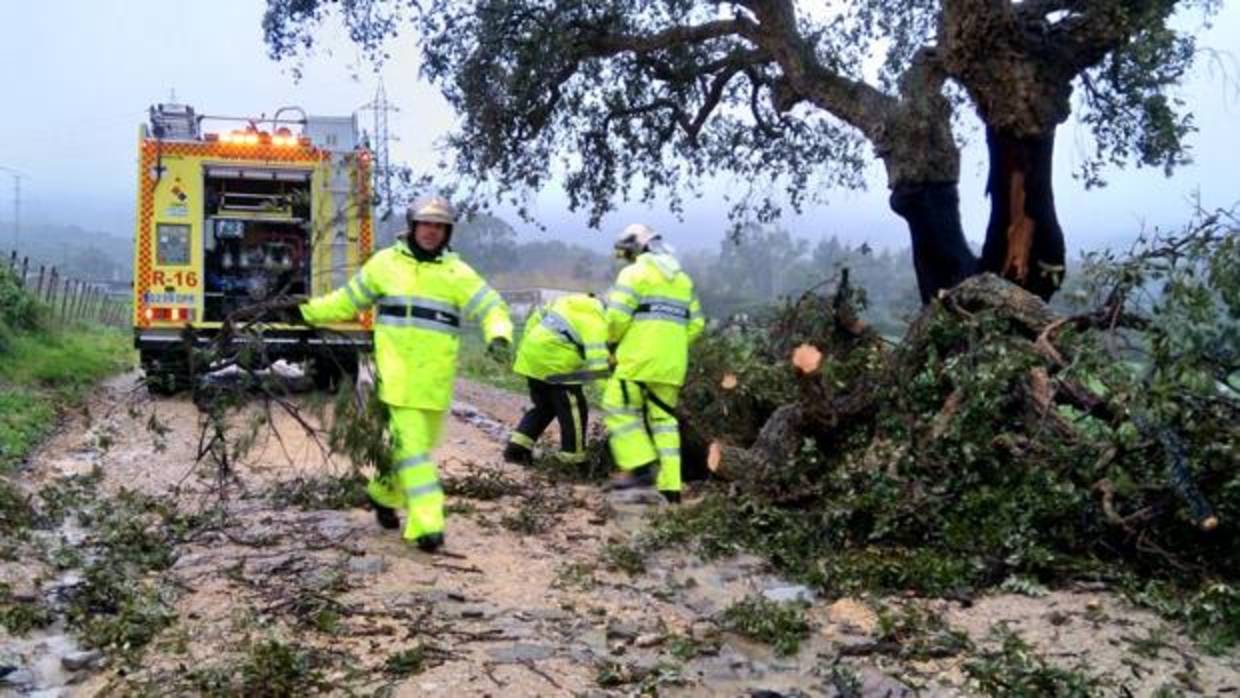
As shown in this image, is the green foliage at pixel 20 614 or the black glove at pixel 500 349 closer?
the green foliage at pixel 20 614

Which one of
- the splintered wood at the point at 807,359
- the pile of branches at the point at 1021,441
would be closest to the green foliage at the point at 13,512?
the pile of branches at the point at 1021,441

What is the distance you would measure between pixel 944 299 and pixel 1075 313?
88 centimetres

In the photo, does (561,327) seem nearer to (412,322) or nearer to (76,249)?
(412,322)

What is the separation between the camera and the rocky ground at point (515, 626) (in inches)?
162

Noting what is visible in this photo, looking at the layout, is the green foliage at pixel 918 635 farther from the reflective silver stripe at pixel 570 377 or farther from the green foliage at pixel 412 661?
the reflective silver stripe at pixel 570 377

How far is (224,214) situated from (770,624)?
9.64 m

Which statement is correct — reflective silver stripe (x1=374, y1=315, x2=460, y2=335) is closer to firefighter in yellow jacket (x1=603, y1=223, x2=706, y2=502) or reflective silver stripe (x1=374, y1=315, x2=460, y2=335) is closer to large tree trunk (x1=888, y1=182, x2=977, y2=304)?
firefighter in yellow jacket (x1=603, y1=223, x2=706, y2=502)

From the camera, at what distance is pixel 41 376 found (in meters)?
13.0

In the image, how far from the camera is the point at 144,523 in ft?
20.5

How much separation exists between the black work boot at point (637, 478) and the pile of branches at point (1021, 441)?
44 centimetres

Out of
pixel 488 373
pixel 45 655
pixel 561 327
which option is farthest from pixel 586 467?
pixel 488 373

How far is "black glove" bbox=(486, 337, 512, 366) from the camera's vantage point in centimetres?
596

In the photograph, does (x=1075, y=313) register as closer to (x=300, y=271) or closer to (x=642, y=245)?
(x=642, y=245)

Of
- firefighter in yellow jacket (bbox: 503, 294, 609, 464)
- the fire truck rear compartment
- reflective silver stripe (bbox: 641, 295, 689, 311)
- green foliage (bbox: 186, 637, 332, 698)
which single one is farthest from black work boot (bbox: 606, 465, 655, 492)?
the fire truck rear compartment
